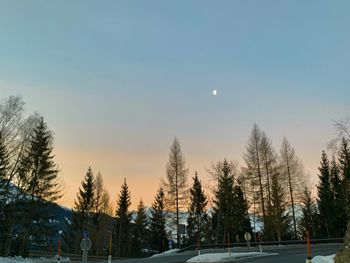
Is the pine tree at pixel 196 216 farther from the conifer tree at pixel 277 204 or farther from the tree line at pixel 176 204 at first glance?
the conifer tree at pixel 277 204

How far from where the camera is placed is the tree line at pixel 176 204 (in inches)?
1642

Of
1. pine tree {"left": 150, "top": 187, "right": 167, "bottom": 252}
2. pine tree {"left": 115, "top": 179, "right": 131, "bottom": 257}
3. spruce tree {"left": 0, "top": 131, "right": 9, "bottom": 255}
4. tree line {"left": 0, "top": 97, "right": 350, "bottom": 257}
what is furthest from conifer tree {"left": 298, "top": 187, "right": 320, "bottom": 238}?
spruce tree {"left": 0, "top": 131, "right": 9, "bottom": 255}

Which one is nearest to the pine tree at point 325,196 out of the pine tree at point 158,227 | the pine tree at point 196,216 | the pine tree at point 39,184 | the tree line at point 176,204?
the tree line at point 176,204

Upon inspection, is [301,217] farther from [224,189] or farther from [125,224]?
[125,224]

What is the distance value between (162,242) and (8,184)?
3706 centimetres

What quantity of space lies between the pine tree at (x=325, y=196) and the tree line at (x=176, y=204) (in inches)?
5.2

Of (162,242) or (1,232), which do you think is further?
(162,242)

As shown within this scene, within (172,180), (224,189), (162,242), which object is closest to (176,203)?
(172,180)

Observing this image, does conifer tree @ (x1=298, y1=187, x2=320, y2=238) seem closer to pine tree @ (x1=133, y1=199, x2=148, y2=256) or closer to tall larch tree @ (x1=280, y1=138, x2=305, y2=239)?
tall larch tree @ (x1=280, y1=138, x2=305, y2=239)

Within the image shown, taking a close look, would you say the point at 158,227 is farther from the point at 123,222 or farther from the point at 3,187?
the point at 3,187

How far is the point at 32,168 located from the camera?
144 ft

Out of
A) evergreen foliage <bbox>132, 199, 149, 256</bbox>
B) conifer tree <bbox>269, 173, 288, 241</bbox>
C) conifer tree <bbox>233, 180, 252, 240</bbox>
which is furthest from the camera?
evergreen foliage <bbox>132, 199, 149, 256</bbox>

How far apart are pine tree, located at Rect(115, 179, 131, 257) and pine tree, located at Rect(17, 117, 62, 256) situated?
1370 inches

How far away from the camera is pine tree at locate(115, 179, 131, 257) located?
8056cm
